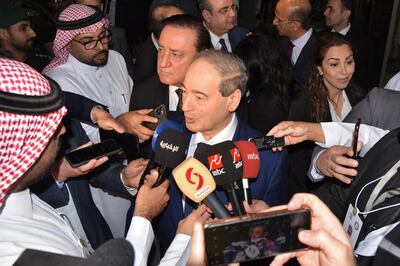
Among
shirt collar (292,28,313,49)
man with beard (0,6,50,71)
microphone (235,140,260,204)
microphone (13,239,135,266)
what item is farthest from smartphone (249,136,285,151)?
man with beard (0,6,50,71)

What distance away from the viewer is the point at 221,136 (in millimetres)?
2301

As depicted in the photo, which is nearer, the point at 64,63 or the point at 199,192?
the point at 199,192

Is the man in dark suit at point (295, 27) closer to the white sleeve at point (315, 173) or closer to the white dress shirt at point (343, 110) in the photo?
the white dress shirt at point (343, 110)

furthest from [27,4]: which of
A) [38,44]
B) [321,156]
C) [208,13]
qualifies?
[321,156]

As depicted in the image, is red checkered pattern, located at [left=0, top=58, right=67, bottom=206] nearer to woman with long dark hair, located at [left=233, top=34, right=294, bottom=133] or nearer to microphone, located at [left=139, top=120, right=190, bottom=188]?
microphone, located at [left=139, top=120, right=190, bottom=188]

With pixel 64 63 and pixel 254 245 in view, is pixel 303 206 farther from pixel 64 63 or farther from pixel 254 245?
pixel 64 63

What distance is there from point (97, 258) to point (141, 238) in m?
0.82

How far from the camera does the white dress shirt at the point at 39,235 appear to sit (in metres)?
1.26

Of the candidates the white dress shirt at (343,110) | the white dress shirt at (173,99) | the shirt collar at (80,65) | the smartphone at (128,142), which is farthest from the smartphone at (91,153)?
the white dress shirt at (343,110)

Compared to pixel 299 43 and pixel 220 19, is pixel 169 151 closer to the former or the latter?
pixel 220 19

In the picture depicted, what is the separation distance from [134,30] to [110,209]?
16.4 ft

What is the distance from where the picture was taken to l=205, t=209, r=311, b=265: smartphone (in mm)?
1174

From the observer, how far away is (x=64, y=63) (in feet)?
11.8

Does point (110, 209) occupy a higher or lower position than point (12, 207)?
lower
